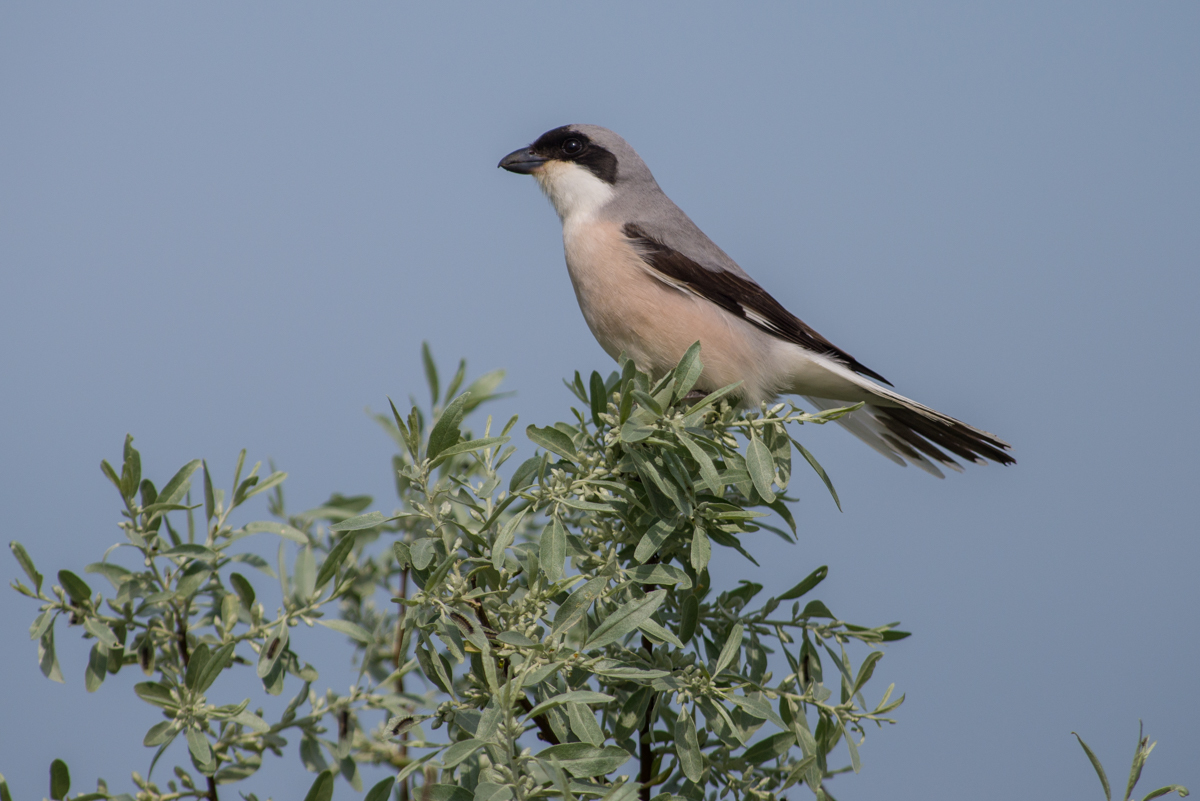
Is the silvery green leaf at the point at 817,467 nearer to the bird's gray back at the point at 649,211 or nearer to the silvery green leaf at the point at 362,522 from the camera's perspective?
the silvery green leaf at the point at 362,522

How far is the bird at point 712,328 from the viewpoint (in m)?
3.18

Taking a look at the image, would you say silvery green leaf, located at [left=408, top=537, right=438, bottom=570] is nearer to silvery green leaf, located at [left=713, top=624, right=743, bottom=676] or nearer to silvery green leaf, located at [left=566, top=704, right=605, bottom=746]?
silvery green leaf, located at [left=566, top=704, right=605, bottom=746]

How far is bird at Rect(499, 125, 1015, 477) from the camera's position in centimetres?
318

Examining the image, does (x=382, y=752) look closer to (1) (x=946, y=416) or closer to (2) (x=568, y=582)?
(2) (x=568, y=582)

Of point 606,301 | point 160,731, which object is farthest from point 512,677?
point 606,301

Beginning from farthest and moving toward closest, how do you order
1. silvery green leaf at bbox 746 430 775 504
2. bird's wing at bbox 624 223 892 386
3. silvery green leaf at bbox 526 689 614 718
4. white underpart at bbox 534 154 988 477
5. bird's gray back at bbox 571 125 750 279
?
bird's gray back at bbox 571 125 750 279, bird's wing at bbox 624 223 892 386, white underpart at bbox 534 154 988 477, silvery green leaf at bbox 746 430 775 504, silvery green leaf at bbox 526 689 614 718

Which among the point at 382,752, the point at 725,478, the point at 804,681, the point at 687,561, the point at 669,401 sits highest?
the point at 669,401

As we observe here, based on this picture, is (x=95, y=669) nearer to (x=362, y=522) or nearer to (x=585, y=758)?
(x=362, y=522)

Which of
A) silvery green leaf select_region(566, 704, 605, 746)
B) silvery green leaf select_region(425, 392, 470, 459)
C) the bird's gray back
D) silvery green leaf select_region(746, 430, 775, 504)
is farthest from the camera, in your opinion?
the bird's gray back

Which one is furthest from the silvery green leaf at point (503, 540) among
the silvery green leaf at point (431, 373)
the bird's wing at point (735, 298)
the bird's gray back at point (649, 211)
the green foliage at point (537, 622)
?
the bird's gray back at point (649, 211)

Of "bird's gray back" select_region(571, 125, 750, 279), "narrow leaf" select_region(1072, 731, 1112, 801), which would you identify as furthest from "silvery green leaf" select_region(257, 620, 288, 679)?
"bird's gray back" select_region(571, 125, 750, 279)

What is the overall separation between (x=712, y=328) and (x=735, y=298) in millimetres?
251

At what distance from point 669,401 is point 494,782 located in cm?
77

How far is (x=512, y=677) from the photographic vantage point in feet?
5.05
